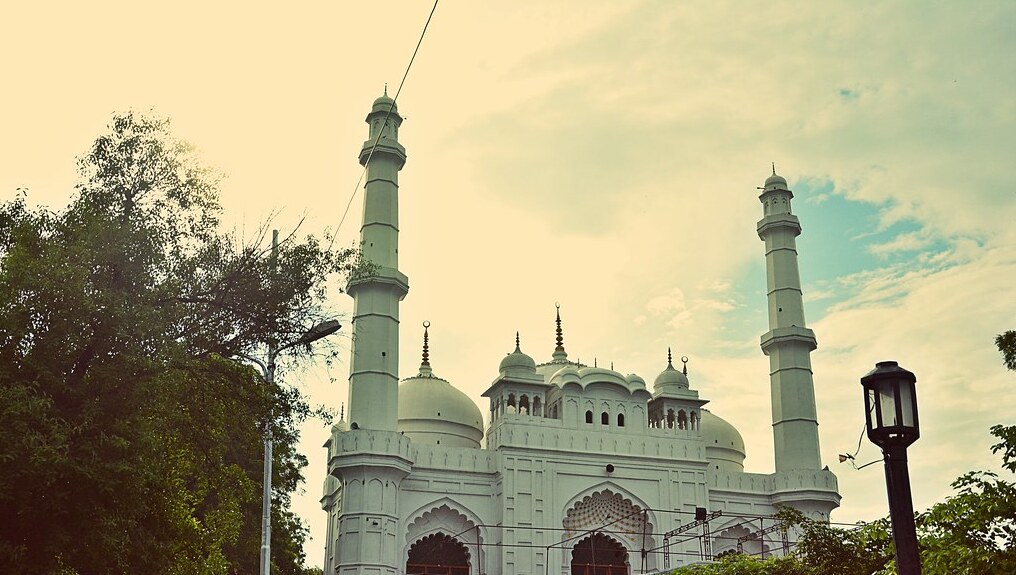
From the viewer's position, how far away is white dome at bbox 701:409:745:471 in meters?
35.3

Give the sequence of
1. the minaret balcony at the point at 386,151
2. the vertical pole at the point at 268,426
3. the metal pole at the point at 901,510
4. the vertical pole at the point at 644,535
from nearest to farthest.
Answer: the metal pole at the point at 901,510 → the vertical pole at the point at 268,426 → the vertical pole at the point at 644,535 → the minaret balcony at the point at 386,151

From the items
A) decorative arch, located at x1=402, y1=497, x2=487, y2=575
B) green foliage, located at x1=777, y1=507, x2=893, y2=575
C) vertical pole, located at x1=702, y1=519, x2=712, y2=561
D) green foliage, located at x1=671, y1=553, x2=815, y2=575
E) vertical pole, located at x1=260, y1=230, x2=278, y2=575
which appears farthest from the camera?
vertical pole, located at x1=702, y1=519, x2=712, y2=561

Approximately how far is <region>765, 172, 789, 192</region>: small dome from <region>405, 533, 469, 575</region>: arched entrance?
16736 mm

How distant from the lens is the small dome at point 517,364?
99.7ft

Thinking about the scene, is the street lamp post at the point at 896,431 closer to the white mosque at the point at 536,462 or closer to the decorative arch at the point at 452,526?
the white mosque at the point at 536,462

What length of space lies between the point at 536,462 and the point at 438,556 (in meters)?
3.82

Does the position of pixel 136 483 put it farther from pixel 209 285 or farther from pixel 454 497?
pixel 454 497

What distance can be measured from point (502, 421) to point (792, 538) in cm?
966

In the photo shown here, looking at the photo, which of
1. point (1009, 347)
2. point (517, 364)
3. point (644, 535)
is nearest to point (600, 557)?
point (644, 535)

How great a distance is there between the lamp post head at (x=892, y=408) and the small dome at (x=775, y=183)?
1213 inches

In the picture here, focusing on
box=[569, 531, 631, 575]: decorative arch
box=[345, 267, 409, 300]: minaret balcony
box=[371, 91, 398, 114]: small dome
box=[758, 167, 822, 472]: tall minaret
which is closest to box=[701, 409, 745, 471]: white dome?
box=[758, 167, 822, 472]: tall minaret

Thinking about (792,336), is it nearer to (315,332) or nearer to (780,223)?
(780,223)

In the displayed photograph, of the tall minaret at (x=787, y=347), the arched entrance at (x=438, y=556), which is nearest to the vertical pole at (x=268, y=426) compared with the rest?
the arched entrance at (x=438, y=556)

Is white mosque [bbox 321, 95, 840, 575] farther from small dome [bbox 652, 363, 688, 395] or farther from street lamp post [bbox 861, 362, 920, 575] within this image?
street lamp post [bbox 861, 362, 920, 575]
